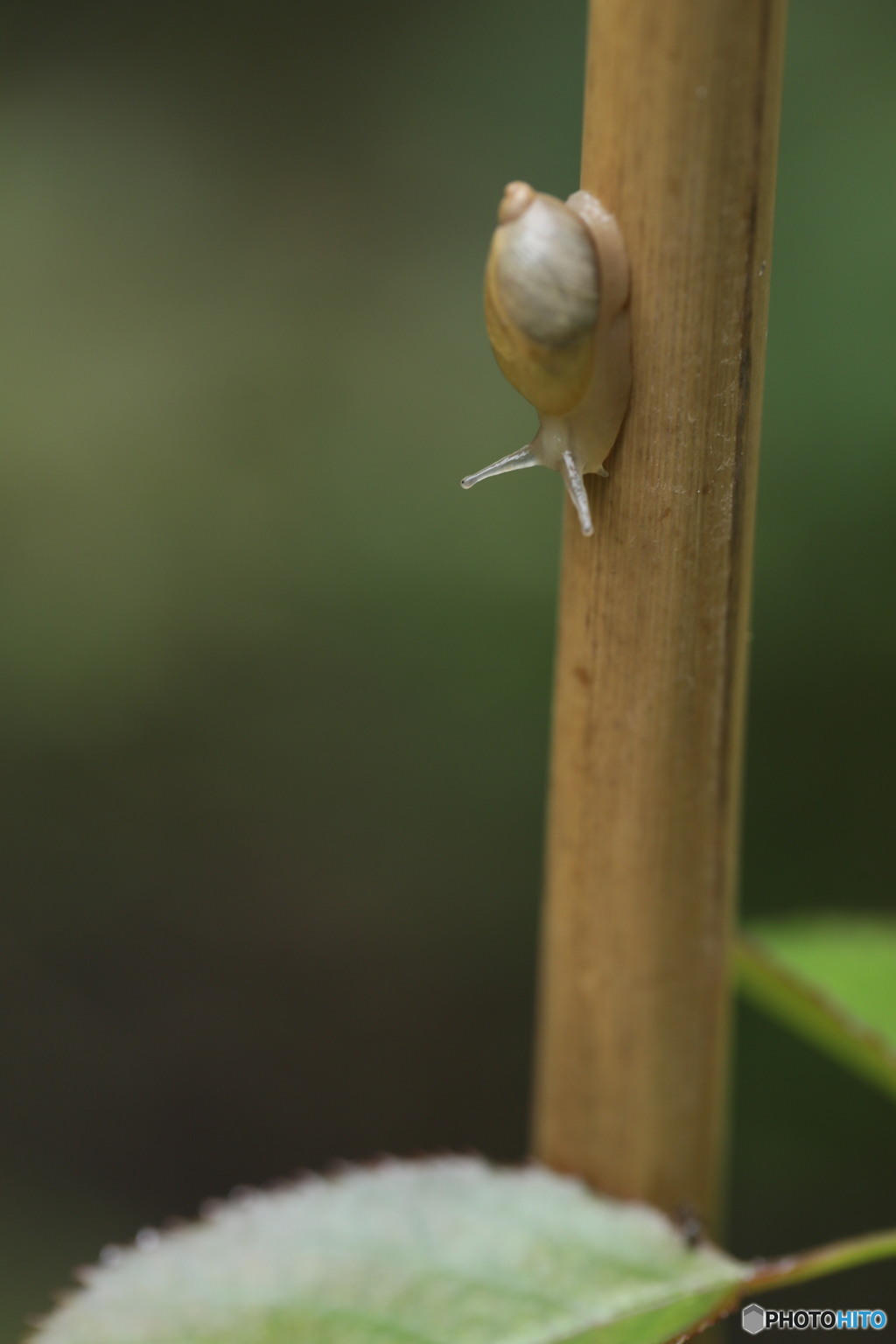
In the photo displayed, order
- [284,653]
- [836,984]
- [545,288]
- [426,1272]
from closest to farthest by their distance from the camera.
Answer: [545,288]
[426,1272]
[836,984]
[284,653]

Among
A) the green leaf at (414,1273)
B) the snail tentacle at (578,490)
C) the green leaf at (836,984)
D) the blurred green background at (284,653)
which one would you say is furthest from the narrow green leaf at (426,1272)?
the blurred green background at (284,653)

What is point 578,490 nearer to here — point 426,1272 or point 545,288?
point 545,288

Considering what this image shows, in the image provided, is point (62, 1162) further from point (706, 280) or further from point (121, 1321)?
point (706, 280)

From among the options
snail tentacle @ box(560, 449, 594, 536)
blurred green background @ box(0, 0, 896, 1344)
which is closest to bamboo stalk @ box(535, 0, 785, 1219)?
snail tentacle @ box(560, 449, 594, 536)

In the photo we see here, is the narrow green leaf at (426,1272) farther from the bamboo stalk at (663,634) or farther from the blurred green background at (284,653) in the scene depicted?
the blurred green background at (284,653)

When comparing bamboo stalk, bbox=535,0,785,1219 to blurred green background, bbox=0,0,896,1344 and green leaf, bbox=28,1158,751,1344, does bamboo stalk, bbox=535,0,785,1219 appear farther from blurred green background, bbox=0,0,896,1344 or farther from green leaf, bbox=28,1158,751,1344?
blurred green background, bbox=0,0,896,1344

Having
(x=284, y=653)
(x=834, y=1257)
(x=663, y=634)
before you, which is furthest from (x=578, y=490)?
(x=284, y=653)


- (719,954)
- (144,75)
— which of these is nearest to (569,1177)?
(719,954)
